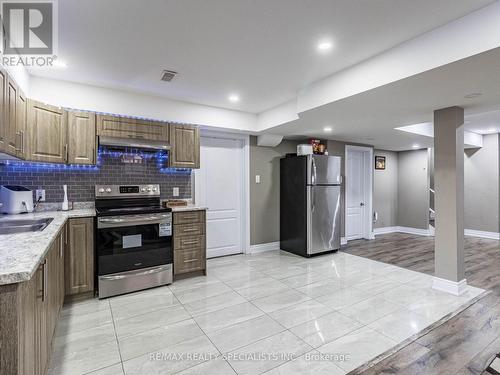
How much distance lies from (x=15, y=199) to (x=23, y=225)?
0.72 meters

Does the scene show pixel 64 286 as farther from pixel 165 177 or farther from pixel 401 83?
pixel 401 83

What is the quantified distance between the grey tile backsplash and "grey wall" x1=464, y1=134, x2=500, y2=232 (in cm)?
674

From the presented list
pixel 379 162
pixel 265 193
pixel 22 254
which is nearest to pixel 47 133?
pixel 22 254

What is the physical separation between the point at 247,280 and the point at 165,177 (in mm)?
1886

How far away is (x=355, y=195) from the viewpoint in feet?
A: 19.8

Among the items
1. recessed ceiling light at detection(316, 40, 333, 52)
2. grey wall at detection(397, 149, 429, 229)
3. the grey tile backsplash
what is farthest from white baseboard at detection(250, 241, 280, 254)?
grey wall at detection(397, 149, 429, 229)

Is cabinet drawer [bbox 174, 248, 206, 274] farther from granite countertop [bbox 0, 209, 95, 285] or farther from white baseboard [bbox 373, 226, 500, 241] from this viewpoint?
white baseboard [bbox 373, 226, 500, 241]

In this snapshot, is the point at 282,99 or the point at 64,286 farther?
the point at 282,99

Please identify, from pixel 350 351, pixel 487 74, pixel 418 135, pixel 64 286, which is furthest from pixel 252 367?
pixel 418 135

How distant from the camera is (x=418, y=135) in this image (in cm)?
486

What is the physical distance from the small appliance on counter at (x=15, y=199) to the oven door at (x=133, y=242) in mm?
787

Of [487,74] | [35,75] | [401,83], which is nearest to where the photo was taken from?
[487,74]

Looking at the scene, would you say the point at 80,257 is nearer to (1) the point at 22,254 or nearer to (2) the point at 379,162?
(1) the point at 22,254

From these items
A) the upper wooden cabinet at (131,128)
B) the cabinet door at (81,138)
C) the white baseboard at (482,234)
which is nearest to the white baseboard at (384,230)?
the white baseboard at (482,234)
